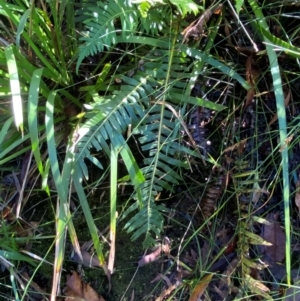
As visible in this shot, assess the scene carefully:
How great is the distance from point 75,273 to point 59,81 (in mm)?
559

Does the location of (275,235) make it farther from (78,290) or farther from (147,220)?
(78,290)

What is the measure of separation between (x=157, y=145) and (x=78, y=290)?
0.51 metres

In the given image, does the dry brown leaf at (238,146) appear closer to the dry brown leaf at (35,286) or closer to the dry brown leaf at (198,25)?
the dry brown leaf at (198,25)

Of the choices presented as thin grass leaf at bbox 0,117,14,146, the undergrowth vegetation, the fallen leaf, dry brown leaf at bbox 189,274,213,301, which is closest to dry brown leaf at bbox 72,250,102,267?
the undergrowth vegetation

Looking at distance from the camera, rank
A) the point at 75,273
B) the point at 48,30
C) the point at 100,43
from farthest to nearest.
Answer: the point at 75,273 < the point at 48,30 < the point at 100,43

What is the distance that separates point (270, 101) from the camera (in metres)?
1.35

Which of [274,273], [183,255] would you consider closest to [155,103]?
[183,255]

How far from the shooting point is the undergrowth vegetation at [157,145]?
4.06 feet

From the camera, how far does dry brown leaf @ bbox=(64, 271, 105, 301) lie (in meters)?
1.44

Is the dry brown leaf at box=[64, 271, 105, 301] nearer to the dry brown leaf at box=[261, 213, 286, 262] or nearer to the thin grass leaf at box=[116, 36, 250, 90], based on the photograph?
the dry brown leaf at box=[261, 213, 286, 262]

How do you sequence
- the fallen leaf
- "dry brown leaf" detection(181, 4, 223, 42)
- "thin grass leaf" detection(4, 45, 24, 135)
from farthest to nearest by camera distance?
the fallen leaf → "dry brown leaf" detection(181, 4, 223, 42) → "thin grass leaf" detection(4, 45, 24, 135)

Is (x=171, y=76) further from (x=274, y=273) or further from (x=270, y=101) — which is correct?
(x=274, y=273)

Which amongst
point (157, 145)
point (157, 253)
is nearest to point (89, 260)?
point (157, 253)

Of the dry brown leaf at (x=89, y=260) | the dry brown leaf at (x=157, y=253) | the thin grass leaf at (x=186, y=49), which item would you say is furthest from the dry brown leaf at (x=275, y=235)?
the dry brown leaf at (x=89, y=260)
